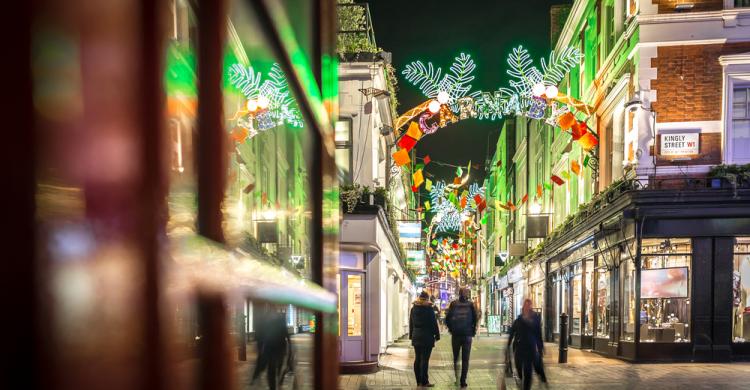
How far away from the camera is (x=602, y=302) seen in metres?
19.3

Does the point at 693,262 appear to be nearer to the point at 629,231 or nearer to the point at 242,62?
the point at 629,231

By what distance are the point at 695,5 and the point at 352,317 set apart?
12.0 metres

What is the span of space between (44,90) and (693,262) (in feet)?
57.5

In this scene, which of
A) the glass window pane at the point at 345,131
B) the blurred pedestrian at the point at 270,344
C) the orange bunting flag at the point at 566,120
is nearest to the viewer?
the blurred pedestrian at the point at 270,344

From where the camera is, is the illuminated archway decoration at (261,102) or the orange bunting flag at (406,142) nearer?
the illuminated archway decoration at (261,102)

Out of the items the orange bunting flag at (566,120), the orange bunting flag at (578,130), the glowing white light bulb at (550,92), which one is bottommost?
the orange bunting flag at (578,130)

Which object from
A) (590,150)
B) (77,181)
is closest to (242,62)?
(77,181)

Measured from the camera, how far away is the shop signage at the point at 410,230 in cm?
2012

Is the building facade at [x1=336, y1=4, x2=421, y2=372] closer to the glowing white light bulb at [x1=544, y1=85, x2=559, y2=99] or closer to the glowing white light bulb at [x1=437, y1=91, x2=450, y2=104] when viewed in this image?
the glowing white light bulb at [x1=437, y1=91, x2=450, y2=104]

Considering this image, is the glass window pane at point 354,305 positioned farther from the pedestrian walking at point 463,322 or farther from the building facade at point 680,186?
the building facade at point 680,186

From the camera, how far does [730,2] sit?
16.2 m

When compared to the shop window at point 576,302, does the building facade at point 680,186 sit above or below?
above

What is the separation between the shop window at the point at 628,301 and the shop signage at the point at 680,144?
3.11 meters

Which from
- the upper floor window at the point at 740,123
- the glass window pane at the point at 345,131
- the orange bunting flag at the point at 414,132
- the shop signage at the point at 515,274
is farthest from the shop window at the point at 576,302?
the shop signage at the point at 515,274
